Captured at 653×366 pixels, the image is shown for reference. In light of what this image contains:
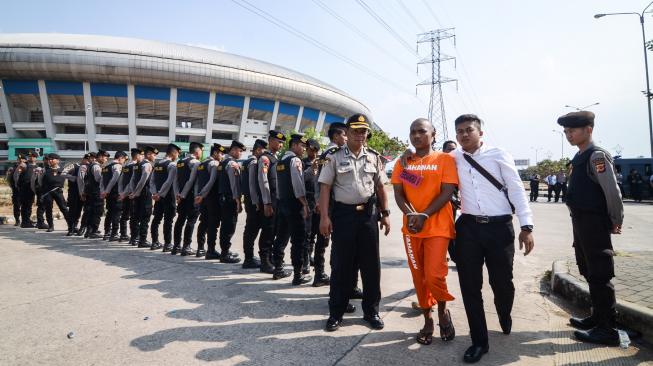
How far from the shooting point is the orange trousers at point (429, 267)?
2.62m

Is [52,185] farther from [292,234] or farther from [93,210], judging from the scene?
[292,234]

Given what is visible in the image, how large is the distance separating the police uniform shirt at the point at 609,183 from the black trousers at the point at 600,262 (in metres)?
0.11

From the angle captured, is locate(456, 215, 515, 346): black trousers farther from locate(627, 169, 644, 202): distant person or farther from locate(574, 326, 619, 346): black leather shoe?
locate(627, 169, 644, 202): distant person

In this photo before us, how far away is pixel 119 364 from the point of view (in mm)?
2322

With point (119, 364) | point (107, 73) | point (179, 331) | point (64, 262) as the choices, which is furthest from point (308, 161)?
point (107, 73)

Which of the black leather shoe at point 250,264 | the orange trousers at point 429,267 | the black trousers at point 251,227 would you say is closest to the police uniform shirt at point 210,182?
the black trousers at point 251,227

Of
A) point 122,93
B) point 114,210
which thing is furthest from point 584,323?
point 122,93

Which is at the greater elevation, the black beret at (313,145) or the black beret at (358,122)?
the black beret at (313,145)

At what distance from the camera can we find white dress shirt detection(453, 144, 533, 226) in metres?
2.58

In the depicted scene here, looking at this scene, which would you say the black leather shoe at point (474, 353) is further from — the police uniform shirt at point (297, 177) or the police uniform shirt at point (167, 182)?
the police uniform shirt at point (167, 182)

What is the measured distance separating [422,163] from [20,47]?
50.4 m

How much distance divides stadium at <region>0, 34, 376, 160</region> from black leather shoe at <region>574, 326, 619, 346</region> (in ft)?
146

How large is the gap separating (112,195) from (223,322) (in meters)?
6.41

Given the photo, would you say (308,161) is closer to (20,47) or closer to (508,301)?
(508,301)
